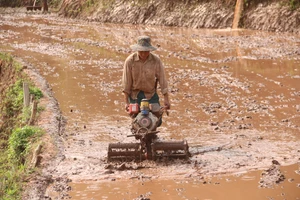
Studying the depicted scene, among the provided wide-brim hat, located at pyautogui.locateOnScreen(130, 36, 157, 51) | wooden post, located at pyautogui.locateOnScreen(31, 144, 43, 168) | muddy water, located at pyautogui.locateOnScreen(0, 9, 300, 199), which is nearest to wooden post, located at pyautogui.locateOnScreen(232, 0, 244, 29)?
muddy water, located at pyautogui.locateOnScreen(0, 9, 300, 199)

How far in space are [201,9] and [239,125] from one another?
20967 millimetres

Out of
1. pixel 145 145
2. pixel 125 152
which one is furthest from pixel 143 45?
pixel 125 152

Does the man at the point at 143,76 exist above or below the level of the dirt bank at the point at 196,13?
below

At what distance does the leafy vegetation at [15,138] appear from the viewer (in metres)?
7.54

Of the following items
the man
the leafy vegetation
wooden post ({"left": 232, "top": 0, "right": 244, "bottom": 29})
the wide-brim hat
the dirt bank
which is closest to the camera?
the leafy vegetation

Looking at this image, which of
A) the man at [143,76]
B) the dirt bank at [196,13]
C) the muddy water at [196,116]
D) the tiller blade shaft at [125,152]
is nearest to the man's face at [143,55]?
the man at [143,76]

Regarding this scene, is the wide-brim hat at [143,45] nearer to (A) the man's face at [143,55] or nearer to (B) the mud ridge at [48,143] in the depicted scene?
(A) the man's face at [143,55]

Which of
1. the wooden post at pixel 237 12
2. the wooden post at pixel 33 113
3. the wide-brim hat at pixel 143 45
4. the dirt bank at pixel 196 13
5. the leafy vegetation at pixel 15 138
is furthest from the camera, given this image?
the wooden post at pixel 237 12

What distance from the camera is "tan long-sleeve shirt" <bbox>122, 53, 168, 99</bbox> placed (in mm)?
8422

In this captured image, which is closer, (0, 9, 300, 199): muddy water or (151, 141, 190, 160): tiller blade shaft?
(0, 9, 300, 199): muddy water

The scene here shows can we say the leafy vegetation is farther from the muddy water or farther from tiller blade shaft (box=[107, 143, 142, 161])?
tiller blade shaft (box=[107, 143, 142, 161])

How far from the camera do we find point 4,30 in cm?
3197

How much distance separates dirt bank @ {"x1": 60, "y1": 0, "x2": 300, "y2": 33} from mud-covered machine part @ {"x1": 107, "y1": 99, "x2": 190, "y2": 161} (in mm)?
17676

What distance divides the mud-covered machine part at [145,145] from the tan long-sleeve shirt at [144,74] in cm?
46
